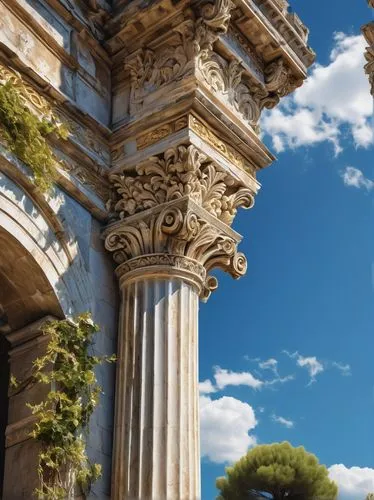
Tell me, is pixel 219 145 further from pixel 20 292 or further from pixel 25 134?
pixel 20 292

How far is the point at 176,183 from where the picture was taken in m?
11.5

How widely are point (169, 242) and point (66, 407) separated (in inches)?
98.4

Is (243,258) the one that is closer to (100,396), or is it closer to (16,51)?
(100,396)


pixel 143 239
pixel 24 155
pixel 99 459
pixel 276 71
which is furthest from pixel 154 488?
pixel 276 71

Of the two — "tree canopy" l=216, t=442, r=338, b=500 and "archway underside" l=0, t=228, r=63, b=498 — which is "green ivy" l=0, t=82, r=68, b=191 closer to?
"archway underside" l=0, t=228, r=63, b=498

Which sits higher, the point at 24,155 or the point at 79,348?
the point at 24,155

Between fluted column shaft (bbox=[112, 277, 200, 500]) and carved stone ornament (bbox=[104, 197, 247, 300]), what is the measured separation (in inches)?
6.3

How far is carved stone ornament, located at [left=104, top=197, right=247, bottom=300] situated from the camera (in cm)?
1114

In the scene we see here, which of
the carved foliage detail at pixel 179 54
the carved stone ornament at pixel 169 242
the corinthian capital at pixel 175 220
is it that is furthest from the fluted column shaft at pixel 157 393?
the carved foliage detail at pixel 179 54

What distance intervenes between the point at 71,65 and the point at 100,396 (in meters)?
4.50

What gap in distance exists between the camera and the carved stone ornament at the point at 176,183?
1145 cm

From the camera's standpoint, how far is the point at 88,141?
39.1 feet

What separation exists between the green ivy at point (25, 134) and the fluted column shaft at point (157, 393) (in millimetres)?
1736

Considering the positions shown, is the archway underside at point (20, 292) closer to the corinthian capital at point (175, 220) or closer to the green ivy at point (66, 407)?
the green ivy at point (66, 407)
